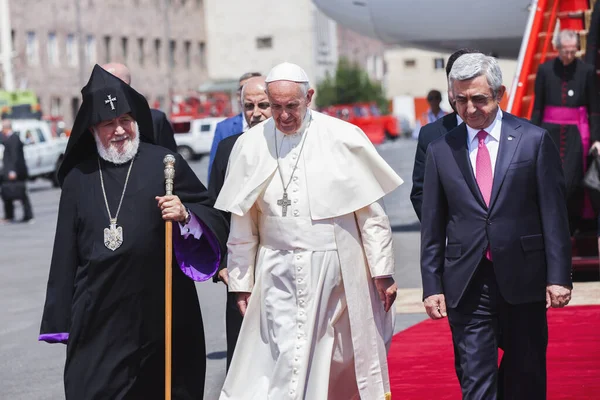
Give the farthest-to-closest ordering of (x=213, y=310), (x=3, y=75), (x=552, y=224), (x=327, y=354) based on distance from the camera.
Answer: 1. (x=3, y=75)
2. (x=213, y=310)
3. (x=327, y=354)
4. (x=552, y=224)

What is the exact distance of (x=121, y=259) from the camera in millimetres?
6324

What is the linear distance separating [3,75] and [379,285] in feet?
187

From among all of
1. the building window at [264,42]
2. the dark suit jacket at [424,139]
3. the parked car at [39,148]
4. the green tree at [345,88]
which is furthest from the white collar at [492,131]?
the building window at [264,42]

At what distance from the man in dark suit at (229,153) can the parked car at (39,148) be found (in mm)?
28791

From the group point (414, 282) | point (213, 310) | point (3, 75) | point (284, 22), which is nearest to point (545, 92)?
point (414, 282)

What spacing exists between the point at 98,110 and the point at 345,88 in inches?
3214

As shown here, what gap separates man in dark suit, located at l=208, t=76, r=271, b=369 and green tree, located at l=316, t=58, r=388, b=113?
258 ft

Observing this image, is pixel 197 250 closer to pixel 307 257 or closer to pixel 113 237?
pixel 113 237

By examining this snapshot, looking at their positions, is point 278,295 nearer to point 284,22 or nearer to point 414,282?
point 414,282

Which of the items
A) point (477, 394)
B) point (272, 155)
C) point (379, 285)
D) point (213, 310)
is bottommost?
point (213, 310)

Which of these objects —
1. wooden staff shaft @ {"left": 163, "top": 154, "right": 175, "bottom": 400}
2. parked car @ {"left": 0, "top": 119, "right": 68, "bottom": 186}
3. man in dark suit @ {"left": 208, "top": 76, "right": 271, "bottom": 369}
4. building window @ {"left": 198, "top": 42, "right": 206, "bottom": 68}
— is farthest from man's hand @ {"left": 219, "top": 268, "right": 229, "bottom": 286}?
building window @ {"left": 198, "top": 42, "right": 206, "bottom": 68}

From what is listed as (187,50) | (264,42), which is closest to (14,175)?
(187,50)

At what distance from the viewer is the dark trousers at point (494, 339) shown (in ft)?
19.0

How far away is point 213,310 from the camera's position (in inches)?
483
